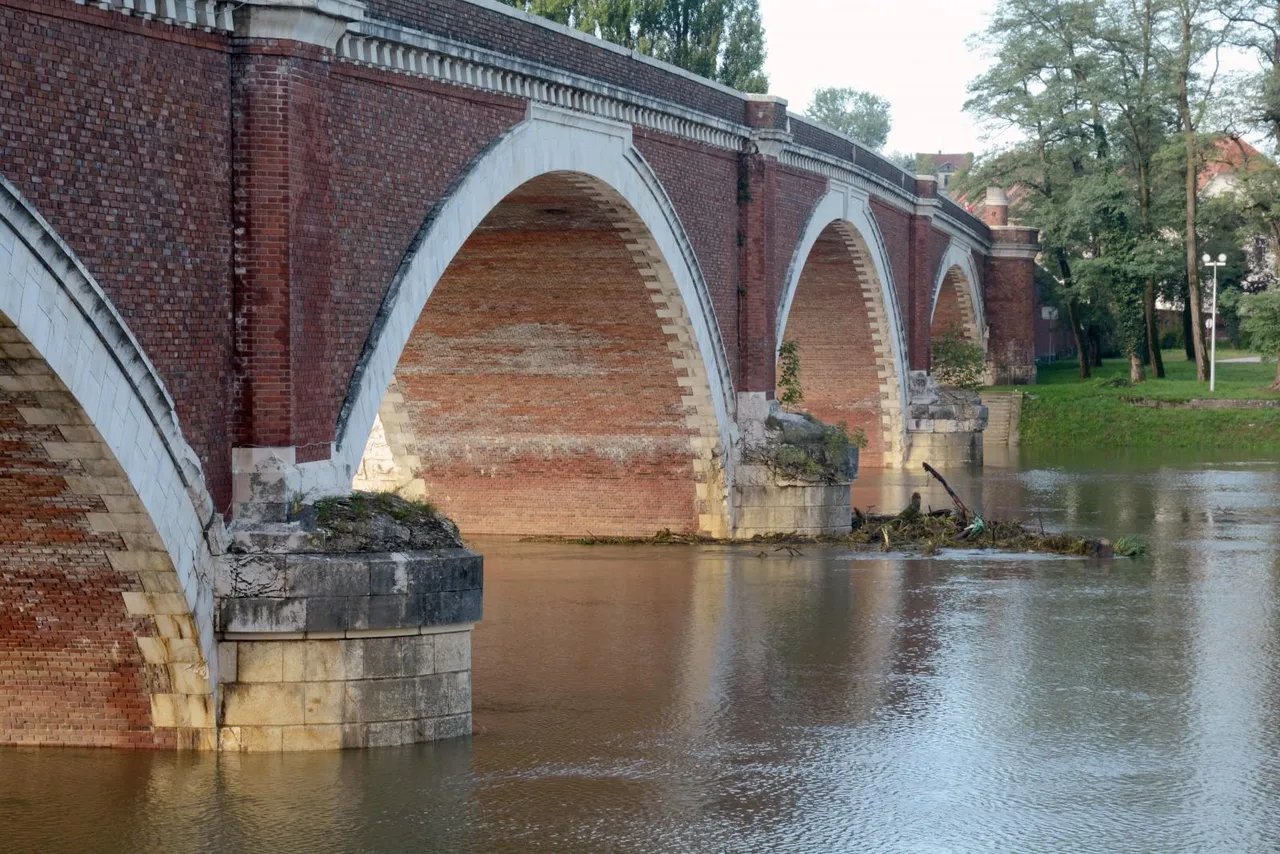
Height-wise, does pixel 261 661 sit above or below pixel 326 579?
below

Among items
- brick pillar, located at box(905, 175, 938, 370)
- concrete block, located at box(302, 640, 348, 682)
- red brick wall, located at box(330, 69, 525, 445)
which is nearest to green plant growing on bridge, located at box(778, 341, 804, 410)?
brick pillar, located at box(905, 175, 938, 370)

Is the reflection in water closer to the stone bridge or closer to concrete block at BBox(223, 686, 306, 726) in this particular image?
concrete block at BBox(223, 686, 306, 726)

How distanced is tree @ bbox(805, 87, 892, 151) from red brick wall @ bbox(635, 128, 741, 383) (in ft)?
249

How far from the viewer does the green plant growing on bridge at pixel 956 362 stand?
1673 inches

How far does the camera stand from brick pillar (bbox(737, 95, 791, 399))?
78.8 ft

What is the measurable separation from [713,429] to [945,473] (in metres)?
13.9

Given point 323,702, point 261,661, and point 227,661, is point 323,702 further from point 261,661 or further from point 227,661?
point 227,661

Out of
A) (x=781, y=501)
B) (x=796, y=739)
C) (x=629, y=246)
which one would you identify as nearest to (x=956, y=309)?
(x=781, y=501)

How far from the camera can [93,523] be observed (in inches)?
433

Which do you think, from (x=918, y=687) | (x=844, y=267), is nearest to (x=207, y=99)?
(x=918, y=687)

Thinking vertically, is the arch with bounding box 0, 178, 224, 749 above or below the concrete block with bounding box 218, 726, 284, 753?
above

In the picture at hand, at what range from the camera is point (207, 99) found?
11734mm

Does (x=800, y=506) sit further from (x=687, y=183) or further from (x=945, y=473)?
(x=945, y=473)

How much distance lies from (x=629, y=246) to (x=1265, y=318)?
2580cm
